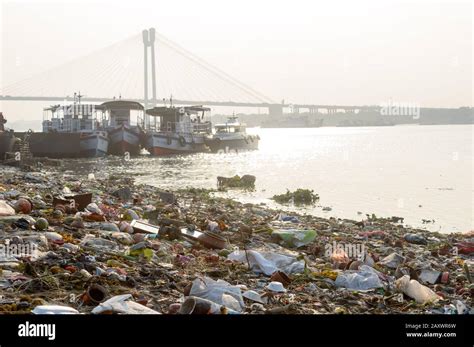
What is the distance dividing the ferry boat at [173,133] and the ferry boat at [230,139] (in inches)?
61.4

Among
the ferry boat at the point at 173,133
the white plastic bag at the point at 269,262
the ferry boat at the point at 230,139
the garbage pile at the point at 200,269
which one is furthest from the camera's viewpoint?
the ferry boat at the point at 230,139

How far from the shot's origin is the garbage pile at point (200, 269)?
14.2ft

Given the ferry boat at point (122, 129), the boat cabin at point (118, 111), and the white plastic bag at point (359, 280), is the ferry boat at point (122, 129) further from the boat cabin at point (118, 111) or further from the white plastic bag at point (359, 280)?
the white plastic bag at point (359, 280)

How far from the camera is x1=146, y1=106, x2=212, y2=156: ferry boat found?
4431 centimetres

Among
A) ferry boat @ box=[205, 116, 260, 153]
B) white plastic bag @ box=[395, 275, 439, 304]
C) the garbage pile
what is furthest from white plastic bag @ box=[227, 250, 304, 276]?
ferry boat @ box=[205, 116, 260, 153]

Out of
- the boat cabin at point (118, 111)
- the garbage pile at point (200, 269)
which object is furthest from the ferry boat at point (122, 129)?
the garbage pile at point (200, 269)

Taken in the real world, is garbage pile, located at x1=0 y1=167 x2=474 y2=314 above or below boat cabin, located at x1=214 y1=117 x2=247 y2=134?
below

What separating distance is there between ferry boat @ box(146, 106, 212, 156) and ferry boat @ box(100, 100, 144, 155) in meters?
1.15

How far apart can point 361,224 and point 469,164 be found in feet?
95.0

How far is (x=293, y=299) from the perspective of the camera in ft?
16.1

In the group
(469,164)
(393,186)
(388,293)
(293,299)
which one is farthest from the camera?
(469,164)

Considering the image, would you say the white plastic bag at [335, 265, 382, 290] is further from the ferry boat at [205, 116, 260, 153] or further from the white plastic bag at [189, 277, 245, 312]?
the ferry boat at [205, 116, 260, 153]
